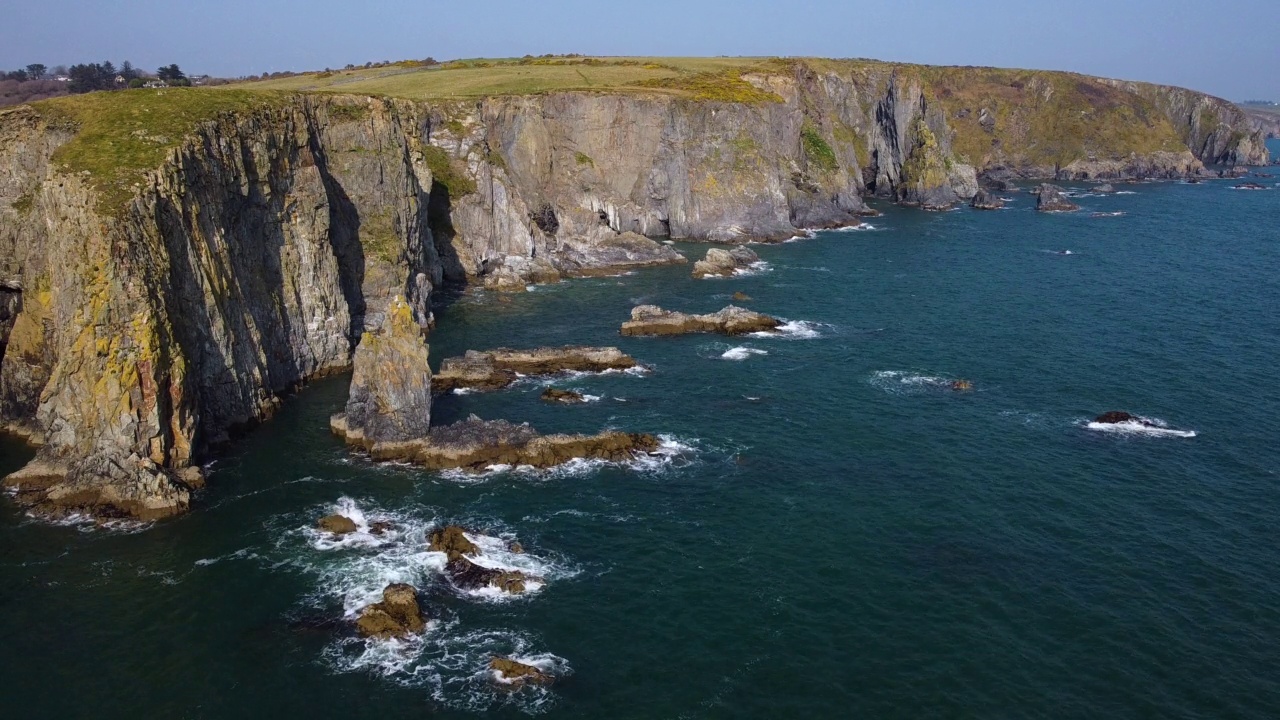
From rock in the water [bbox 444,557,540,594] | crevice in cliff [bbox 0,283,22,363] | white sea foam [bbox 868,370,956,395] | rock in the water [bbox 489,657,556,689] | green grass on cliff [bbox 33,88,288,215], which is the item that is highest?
green grass on cliff [bbox 33,88,288,215]

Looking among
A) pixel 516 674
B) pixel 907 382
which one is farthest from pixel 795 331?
pixel 516 674

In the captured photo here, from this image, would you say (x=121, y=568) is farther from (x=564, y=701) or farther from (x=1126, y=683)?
(x=1126, y=683)

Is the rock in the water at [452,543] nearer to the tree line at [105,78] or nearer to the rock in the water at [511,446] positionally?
the rock in the water at [511,446]

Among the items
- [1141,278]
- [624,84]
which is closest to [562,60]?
[624,84]

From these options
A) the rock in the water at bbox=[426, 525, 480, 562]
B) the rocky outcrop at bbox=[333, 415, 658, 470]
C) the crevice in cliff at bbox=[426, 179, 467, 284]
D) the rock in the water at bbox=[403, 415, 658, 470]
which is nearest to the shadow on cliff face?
the rocky outcrop at bbox=[333, 415, 658, 470]

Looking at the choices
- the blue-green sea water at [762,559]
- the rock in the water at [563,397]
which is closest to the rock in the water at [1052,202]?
the blue-green sea water at [762,559]

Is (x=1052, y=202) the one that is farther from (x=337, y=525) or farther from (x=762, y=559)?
(x=337, y=525)

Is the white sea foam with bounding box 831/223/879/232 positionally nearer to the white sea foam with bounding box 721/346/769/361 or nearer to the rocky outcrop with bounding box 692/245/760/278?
the rocky outcrop with bounding box 692/245/760/278
